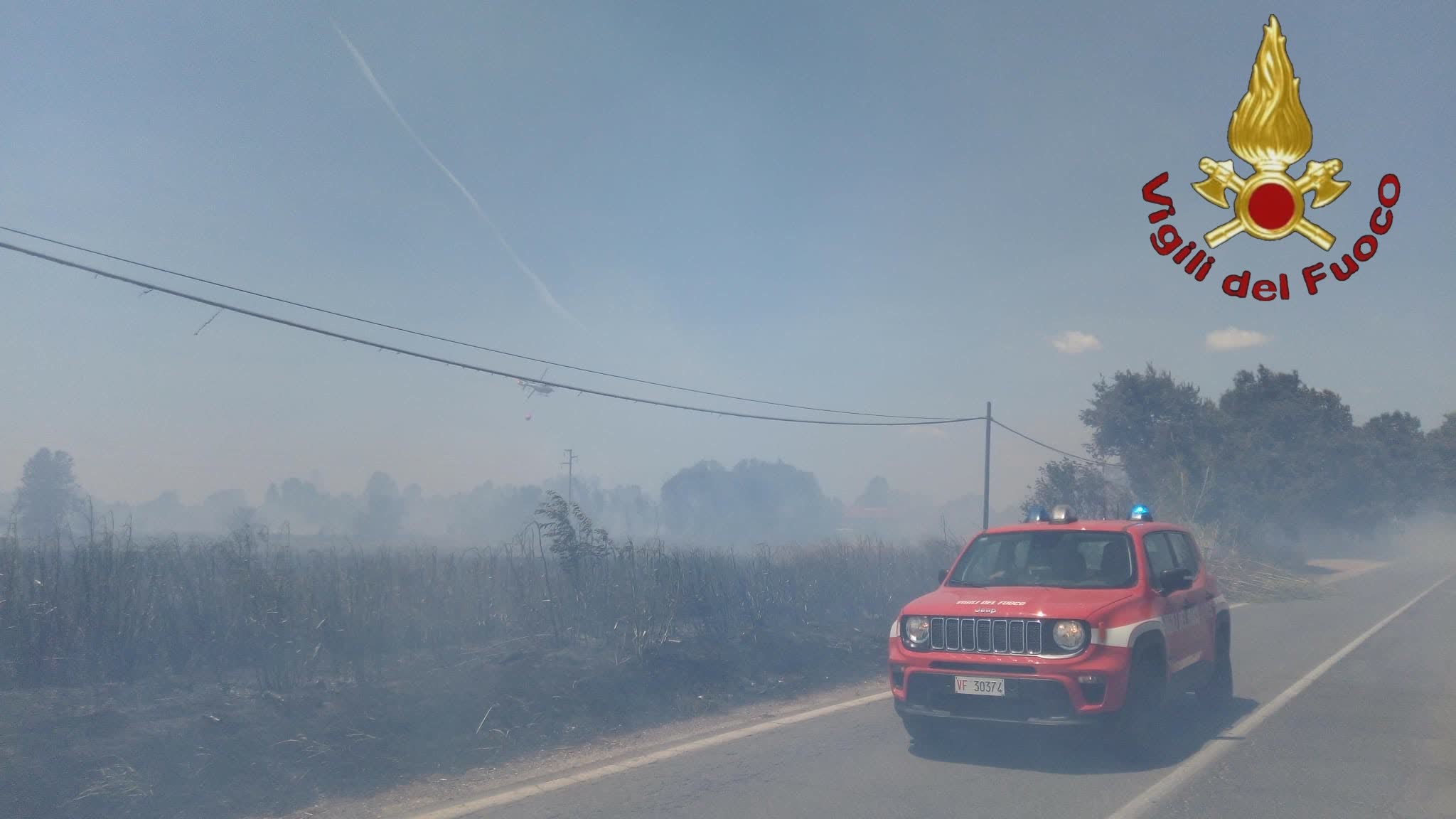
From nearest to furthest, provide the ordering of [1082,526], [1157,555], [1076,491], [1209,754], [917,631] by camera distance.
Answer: [1209,754] → [917,631] → [1082,526] → [1157,555] → [1076,491]

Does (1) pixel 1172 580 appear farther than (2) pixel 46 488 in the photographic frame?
No

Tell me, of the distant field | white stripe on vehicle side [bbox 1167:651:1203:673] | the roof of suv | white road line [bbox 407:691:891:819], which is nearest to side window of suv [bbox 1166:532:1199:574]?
the roof of suv

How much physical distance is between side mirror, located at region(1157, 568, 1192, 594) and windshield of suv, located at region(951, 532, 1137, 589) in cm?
29

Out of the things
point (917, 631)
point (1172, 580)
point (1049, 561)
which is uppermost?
point (1049, 561)

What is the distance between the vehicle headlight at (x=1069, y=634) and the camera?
7137 mm

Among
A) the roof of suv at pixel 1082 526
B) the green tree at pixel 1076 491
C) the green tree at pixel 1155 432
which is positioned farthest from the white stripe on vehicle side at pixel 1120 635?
the green tree at pixel 1155 432

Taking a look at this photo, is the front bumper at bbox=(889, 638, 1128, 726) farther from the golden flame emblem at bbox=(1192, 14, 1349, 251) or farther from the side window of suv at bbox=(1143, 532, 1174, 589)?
the golden flame emblem at bbox=(1192, 14, 1349, 251)

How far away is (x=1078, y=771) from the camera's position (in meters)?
7.20

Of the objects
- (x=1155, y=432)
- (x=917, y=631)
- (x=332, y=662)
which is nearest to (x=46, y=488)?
(x=332, y=662)

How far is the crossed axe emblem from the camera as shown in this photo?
369 inches

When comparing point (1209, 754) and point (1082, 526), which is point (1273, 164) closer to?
point (1082, 526)

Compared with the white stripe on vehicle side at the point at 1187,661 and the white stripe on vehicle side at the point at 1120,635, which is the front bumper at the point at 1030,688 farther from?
the white stripe on vehicle side at the point at 1187,661

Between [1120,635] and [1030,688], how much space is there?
0.83m

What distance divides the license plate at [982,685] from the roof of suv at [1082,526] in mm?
2029
